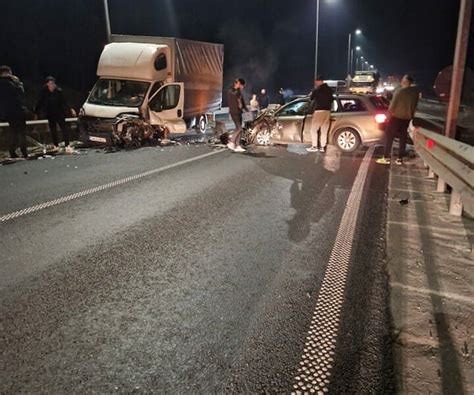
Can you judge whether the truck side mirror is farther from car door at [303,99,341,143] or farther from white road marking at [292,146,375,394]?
white road marking at [292,146,375,394]

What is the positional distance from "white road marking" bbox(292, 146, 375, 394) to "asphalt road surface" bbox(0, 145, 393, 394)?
0.03 meters

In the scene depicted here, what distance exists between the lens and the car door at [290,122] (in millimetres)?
11562

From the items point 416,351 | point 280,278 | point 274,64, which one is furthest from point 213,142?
point 274,64

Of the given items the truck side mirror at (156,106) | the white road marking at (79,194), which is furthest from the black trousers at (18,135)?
the truck side mirror at (156,106)

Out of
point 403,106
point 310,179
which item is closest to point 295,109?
point 403,106

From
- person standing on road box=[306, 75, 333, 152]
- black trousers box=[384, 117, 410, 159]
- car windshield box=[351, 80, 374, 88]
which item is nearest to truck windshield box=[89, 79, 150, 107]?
person standing on road box=[306, 75, 333, 152]

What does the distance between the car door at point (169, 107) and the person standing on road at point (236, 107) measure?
7.93ft

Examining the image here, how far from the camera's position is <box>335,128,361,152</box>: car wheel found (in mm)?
11055

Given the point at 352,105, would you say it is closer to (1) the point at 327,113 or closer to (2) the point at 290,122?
(1) the point at 327,113

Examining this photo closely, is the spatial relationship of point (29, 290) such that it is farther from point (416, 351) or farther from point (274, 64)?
point (274, 64)

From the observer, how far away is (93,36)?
4059cm

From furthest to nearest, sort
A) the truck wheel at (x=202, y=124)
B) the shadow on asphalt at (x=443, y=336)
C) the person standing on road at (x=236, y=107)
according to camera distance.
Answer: the truck wheel at (x=202, y=124), the person standing on road at (x=236, y=107), the shadow on asphalt at (x=443, y=336)

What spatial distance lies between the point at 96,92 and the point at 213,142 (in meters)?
3.62

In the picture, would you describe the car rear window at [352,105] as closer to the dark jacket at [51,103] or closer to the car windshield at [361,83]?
the dark jacket at [51,103]
